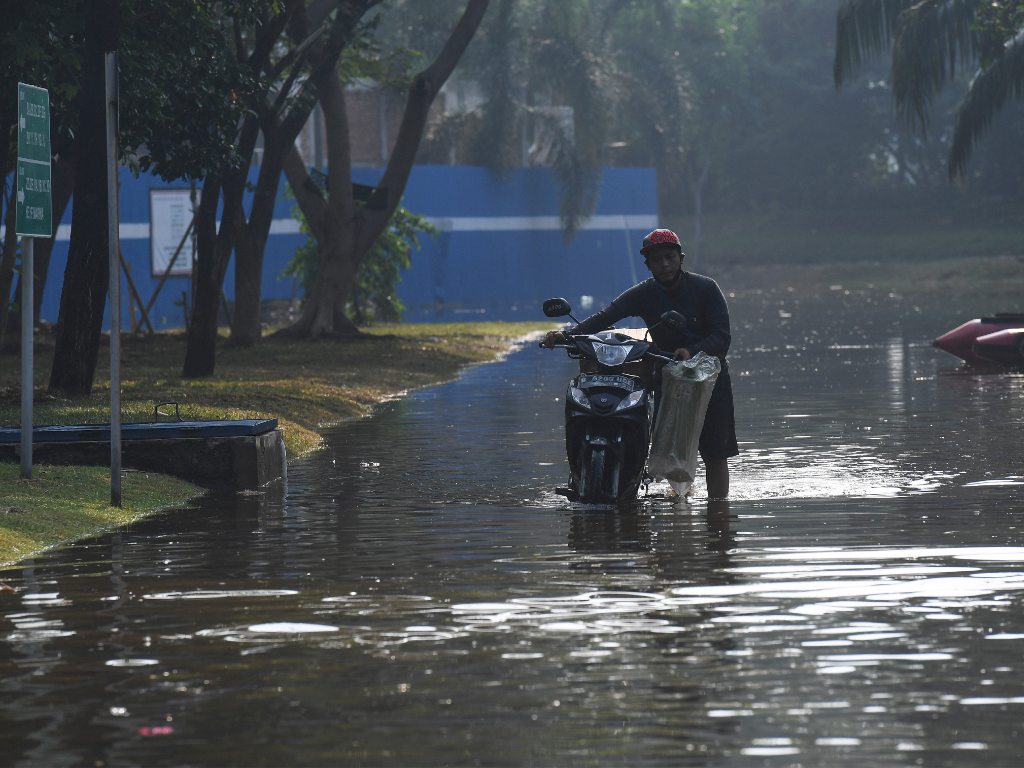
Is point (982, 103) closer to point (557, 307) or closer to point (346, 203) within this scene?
point (346, 203)

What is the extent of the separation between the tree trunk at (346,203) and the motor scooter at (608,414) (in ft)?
65.5

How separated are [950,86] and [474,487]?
69.8 meters

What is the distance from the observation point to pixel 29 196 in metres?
11.2

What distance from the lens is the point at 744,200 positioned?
289 ft

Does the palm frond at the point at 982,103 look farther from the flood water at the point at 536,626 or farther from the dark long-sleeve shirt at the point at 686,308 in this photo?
the dark long-sleeve shirt at the point at 686,308

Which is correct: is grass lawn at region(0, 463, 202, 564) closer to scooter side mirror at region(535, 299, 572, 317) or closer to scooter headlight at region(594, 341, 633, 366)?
scooter side mirror at region(535, 299, 572, 317)

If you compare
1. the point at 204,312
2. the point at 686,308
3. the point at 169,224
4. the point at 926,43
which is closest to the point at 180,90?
the point at 204,312

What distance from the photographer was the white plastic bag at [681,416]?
34.4 feet

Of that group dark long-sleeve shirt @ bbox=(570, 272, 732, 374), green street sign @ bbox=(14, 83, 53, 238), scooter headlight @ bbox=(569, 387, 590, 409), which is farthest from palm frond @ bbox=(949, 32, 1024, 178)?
green street sign @ bbox=(14, 83, 53, 238)

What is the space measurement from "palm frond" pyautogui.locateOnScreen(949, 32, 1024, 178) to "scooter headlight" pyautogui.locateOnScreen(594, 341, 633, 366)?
22.8m

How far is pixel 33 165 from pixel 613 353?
3999mm

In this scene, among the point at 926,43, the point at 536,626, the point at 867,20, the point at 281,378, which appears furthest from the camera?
the point at 867,20

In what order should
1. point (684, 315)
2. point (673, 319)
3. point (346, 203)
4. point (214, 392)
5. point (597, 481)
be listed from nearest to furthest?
point (673, 319), point (597, 481), point (684, 315), point (214, 392), point (346, 203)

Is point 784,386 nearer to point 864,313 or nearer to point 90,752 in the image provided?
point 90,752
